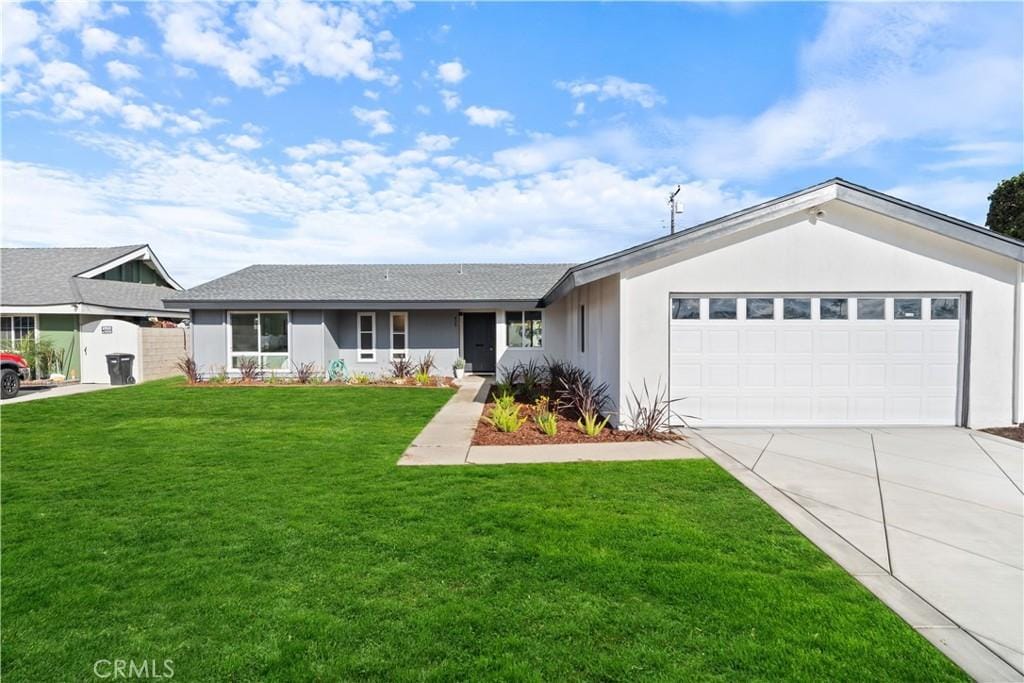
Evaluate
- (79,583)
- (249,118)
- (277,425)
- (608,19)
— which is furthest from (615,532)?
(249,118)

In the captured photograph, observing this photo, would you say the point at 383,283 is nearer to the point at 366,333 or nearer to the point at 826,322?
the point at 366,333

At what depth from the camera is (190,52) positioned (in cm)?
1029

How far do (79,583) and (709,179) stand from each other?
78.4ft

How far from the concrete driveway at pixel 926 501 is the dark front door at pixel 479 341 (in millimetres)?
11955

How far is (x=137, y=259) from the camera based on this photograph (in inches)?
914

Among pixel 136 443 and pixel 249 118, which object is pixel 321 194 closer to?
pixel 249 118

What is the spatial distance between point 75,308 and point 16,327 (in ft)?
9.05

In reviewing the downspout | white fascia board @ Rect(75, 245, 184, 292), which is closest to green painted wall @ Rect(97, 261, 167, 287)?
white fascia board @ Rect(75, 245, 184, 292)

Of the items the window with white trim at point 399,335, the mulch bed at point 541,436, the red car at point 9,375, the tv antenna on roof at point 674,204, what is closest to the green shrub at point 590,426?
the mulch bed at point 541,436

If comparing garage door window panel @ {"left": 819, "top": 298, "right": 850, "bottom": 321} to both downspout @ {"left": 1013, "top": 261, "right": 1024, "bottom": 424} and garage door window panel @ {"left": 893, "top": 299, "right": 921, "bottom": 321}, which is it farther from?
downspout @ {"left": 1013, "top": 261, "right": 1024, "bottom": 424}

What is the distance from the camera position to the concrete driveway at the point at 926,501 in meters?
3.50

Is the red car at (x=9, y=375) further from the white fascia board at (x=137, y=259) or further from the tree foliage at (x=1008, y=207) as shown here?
the tree foliage at (x=1008, y=207)

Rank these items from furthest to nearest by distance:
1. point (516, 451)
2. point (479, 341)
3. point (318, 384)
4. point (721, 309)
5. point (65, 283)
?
point (479, 341), point (65, 283), point (318, 384), point (721, 309), point (516, 451)

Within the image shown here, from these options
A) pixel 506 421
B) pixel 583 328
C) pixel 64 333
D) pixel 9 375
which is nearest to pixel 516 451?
pixel 506 421
